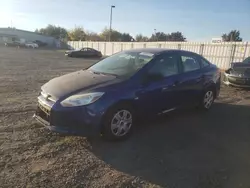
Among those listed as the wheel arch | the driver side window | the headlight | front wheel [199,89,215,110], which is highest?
the driver side window

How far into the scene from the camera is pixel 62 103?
4.00m

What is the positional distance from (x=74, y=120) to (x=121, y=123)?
81 centimetres

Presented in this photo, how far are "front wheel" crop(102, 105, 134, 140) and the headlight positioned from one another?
13.5 inches

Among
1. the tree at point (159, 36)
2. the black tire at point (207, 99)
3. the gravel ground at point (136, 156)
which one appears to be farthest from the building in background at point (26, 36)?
the gravel ground at point (136, 156)

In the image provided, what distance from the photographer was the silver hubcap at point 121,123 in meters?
4.25

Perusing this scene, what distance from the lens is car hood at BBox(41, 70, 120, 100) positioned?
4166mm

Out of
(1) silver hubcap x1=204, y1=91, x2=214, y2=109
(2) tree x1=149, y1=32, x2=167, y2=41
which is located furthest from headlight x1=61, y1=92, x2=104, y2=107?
(2) tree x1=149, y1=32, x2=167, y2=41

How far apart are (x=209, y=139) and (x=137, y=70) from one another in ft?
5.83

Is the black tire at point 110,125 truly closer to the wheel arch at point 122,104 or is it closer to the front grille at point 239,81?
the wheel arch at point 122,104

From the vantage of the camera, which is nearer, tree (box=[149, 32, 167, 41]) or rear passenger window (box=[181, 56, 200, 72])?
rear passenger window (box=[181, 56, 200, 72])

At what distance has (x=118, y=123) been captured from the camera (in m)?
4.30

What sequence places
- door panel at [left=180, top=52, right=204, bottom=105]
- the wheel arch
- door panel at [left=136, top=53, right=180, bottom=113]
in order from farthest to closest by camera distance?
1. door panel at [left=180, top=52, right=204, bottom=105]
2. door panel at [left=136, top=53, right=180, bottom=113]
3. the wheel arch

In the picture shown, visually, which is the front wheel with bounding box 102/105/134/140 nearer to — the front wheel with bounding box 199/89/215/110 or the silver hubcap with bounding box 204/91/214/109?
the front wheel with bounding box 199/89/215/110

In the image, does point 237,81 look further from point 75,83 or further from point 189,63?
point 75,83
